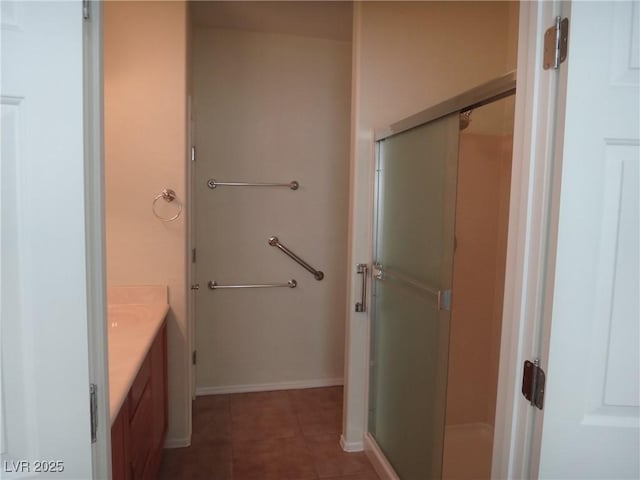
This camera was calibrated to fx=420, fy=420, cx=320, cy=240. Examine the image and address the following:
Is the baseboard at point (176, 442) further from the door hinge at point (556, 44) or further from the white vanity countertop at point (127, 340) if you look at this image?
the door hinge at point (556, 44)

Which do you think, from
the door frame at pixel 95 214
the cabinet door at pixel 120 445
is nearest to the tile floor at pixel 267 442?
the cabinet door at pixel 120 445

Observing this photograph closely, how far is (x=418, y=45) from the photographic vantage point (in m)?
2.22

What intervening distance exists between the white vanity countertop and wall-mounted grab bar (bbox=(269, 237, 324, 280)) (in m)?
0.98

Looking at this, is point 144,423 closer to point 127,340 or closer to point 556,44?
point 127,340

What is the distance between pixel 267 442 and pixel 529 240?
212 cm

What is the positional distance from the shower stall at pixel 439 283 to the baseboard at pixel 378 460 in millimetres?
26

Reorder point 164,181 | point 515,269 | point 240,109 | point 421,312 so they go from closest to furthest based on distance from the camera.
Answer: point 515,269 < point 421,312 < point 164,181 < point 240,109

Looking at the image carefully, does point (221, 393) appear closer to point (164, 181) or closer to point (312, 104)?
point (164, 181)

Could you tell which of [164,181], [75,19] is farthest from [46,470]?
[164,181]

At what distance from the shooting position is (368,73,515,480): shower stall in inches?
64.9

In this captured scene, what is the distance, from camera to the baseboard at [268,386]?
3.02 meters

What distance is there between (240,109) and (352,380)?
6.33 feet

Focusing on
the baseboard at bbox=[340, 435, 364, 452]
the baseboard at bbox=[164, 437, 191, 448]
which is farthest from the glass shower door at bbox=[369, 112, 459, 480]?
the baseboard at bbox=[164, 437, 191, 448]

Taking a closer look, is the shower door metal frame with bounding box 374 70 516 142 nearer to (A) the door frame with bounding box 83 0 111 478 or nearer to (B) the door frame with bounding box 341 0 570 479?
(B) the door frame with bounding box 341 0 570 479
